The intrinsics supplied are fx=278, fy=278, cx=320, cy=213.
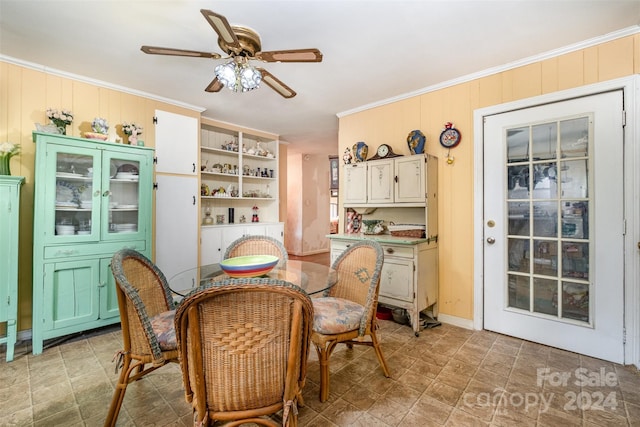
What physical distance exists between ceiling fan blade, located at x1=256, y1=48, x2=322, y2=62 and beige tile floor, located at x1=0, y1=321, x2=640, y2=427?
6.91 feet

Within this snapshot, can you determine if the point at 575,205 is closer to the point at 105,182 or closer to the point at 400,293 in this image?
the point at 400,293

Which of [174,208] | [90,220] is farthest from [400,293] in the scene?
[90,220]

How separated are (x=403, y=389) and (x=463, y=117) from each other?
98.8 inches

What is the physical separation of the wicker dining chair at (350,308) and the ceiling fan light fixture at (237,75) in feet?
4.57

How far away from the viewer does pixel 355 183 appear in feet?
10.9

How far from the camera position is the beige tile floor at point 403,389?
5.15ft

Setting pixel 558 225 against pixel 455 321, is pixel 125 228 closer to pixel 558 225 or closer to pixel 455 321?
pixel 455 321

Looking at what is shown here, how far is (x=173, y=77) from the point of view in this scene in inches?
109

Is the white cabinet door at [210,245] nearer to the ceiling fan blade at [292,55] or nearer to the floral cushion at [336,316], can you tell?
the floral cushion at [336,316]

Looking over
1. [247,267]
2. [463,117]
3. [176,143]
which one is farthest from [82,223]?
[463,117]

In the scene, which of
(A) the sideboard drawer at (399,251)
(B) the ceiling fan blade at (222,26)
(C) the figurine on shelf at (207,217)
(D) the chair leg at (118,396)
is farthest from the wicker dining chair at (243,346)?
(C) the figurine on shelf at (207,217)

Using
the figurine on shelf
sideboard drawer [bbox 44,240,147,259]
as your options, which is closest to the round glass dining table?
sideboard drawer [bbox 44,240,147,259]

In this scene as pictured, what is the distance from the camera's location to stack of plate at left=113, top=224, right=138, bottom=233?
8.90ft

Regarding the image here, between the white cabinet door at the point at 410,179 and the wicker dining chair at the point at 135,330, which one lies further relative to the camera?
the white cabinet door at the point at 410,179
